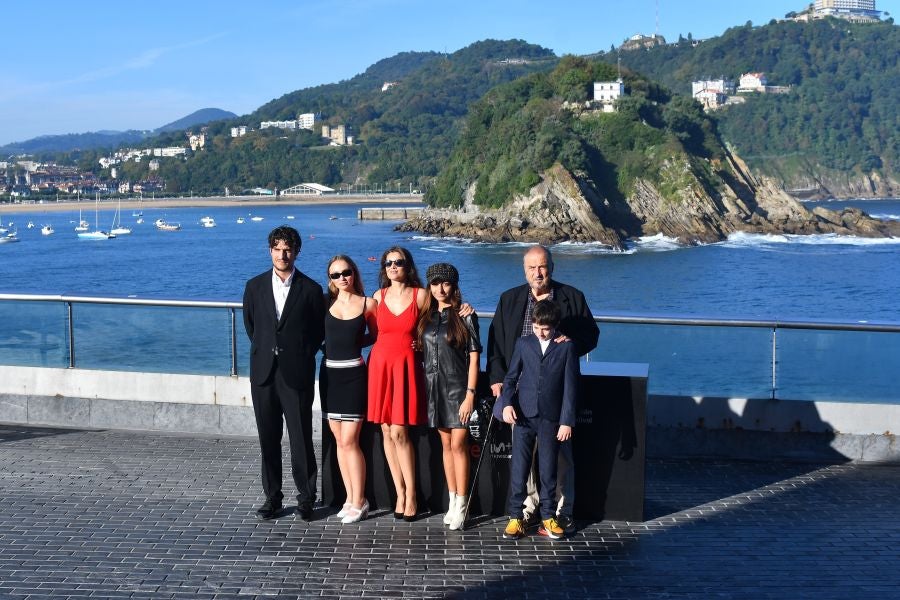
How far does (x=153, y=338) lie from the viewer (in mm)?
9211

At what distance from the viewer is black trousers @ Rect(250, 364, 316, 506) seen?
6.72 metres

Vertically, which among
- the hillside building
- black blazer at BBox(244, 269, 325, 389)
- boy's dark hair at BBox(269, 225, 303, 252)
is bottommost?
black blazer at BBox(244, 269, 325, 389)

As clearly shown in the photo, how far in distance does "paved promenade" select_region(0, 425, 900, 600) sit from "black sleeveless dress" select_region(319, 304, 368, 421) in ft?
2.35

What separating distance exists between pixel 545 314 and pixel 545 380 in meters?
0.40

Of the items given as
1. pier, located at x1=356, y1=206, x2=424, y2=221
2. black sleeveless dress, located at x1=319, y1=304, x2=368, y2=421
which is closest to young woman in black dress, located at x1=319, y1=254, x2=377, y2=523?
black sleeveless dress, located at x1=319, y1=304, x2=368, y2=421

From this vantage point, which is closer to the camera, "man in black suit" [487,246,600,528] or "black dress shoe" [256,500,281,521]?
"man in black suit" [487,246,600,528]

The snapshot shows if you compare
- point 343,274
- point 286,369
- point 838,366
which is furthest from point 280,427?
point 838,366

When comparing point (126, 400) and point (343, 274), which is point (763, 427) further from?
point (126, 400)

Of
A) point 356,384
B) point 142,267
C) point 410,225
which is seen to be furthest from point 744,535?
point 410,225

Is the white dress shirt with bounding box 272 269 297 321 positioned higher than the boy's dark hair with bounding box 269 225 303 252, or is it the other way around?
the boy's dark hair with bounding box 269 225 303 252

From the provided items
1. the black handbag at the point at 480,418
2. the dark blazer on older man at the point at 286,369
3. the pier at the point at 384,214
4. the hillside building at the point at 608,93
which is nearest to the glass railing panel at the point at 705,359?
the black handbag at the point at 480,418

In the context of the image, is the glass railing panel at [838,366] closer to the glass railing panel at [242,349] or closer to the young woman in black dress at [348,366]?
the young woman in black dress at [348,366]

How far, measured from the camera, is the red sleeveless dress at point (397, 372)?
645 cm

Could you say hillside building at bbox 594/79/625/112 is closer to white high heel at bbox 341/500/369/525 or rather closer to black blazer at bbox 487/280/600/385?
black blazer at bbox 487/280/600/385
